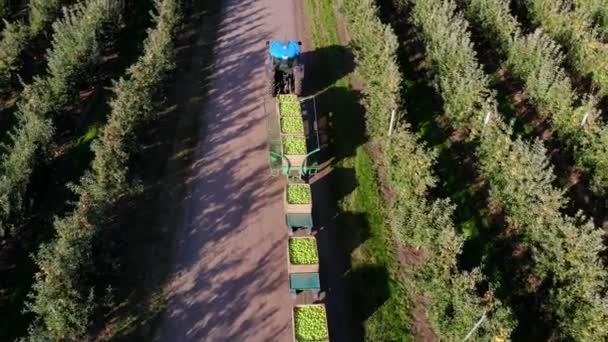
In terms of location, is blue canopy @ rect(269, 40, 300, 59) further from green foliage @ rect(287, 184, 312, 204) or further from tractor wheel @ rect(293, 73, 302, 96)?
green foliage @ rect(287, 184, 312, 204)

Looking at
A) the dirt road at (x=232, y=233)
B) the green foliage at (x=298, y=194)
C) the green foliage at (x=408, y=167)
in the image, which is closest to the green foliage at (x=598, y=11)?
the green foliage at (x=408, y=167)

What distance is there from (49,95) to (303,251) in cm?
1331

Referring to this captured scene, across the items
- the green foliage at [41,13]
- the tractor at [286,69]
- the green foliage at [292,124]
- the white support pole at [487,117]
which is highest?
the green foliage at [41,13]

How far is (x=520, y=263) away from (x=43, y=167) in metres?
18.5

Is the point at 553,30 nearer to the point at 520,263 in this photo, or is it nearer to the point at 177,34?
the point at 520,263

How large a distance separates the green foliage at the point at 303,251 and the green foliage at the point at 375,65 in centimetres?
612

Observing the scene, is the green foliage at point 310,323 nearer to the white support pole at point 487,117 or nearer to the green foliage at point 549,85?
the white support pole at point 487,117

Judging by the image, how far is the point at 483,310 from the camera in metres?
15.4

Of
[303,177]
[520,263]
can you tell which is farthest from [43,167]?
[520,263]

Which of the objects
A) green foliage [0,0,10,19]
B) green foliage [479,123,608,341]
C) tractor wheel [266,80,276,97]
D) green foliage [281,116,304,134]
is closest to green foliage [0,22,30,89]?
green foliage [0,0,10,19]

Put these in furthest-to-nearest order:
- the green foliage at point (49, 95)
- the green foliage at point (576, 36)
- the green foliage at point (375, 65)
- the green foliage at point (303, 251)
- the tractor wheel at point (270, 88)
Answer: the tractor wheel at point (270, 88) < the green foliage at point (576, 36) < the green foliage at point (375, 65) < the green foliage at point (49, 95) < the green foliage at point (303, 251)

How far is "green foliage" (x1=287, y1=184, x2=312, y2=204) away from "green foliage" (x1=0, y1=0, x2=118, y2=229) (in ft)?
31.5

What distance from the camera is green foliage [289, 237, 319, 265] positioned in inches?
708

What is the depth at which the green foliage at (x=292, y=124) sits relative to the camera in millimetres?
21531
